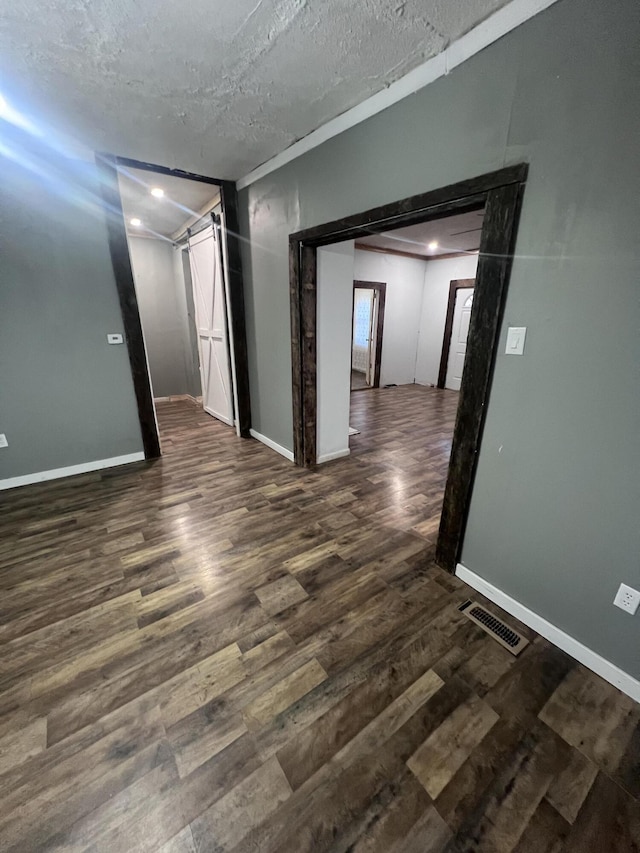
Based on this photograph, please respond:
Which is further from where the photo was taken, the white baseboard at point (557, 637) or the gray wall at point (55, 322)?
the gray wall at point (55, 322)

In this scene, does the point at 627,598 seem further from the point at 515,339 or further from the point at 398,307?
the point at 398,307

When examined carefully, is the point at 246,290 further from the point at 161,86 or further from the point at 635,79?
the point at 635,79

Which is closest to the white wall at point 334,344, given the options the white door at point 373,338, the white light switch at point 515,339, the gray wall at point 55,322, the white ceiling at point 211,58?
the white ceiling at point 211,58

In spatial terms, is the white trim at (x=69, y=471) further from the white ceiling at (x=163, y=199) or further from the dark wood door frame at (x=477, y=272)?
the dark wood door frame at (x=477, y=272)

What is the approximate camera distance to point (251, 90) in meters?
1.86

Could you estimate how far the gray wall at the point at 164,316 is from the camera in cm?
516

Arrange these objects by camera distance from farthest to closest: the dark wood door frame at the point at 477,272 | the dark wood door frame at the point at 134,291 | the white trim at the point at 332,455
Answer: the white trim at the point at 332,455 < the dark wood door frame at the point at 134,291 < the dark wood door frame at the point at 477,272

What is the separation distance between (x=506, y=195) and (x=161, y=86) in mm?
1963

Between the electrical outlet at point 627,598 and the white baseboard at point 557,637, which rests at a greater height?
the electrical outlet at point 627,598

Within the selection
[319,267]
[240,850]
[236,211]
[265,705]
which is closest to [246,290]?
[236,211]

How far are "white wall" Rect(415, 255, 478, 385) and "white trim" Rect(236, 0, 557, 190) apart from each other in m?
5.00

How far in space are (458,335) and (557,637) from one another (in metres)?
5.99

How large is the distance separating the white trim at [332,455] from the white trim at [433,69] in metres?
2.52

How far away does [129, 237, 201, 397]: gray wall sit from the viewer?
5164mm
